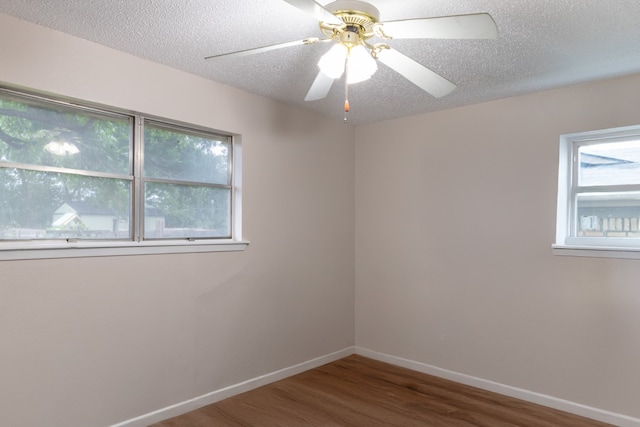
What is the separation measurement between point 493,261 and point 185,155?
257 centimetres

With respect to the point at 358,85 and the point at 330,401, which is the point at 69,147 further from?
the point at 330,401

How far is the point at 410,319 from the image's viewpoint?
3.80m

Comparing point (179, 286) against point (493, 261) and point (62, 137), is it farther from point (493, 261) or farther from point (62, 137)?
point (493, 261)

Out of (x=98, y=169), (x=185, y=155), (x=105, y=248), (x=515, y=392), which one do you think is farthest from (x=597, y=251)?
(x=98, y=169)

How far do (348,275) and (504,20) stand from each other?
2744mm

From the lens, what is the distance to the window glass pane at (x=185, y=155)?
2783mm

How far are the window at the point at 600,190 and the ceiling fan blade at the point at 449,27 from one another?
1953 millimetres

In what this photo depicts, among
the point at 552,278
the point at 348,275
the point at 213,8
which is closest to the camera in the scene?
the point at 213,8

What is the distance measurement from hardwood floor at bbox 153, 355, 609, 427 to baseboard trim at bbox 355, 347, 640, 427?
0.18 feet

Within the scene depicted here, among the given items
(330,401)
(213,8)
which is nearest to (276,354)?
(330,401)

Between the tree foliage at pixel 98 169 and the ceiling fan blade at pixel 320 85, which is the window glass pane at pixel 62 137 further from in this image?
the ceiling fan blade at pixel 320 85

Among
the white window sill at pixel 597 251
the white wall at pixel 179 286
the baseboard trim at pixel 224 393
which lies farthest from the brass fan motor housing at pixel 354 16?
the baseboard trim at pixel 224 393

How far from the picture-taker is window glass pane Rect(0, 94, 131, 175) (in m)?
2.21

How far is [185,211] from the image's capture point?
2.97 metres
